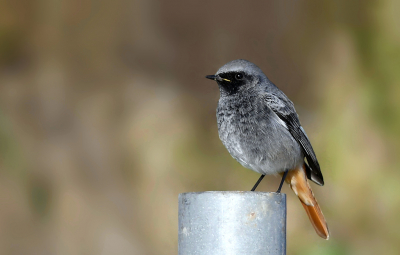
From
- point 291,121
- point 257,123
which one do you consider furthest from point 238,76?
point 291,121

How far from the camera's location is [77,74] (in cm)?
683

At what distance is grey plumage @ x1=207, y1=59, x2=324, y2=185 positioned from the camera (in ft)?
11.3

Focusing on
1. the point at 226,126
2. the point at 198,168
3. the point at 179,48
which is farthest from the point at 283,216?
the point at 179,48

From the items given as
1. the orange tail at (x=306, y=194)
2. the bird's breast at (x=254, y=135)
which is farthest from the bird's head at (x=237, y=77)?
the orange tail at (x=306, y=194)

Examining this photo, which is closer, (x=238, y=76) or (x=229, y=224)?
(x=229, y=224)

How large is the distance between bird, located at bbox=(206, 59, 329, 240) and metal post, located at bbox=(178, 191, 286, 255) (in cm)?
137

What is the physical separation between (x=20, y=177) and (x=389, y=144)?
521cm

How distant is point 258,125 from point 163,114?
379 cm

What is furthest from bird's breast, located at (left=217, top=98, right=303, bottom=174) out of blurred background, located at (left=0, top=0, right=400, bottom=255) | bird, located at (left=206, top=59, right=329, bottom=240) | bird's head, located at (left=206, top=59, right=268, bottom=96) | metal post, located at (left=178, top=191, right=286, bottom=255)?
blurred background, located at (left=0, top=0, right=400, bottom=255)

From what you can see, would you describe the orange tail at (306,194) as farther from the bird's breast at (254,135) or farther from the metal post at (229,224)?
the metal post at (229,224)

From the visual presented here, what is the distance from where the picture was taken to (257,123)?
3426mm

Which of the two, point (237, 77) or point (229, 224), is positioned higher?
point (237, 77)

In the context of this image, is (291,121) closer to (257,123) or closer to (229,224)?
(257,123)

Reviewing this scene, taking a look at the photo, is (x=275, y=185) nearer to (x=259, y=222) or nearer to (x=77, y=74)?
(x=77, y=74)
